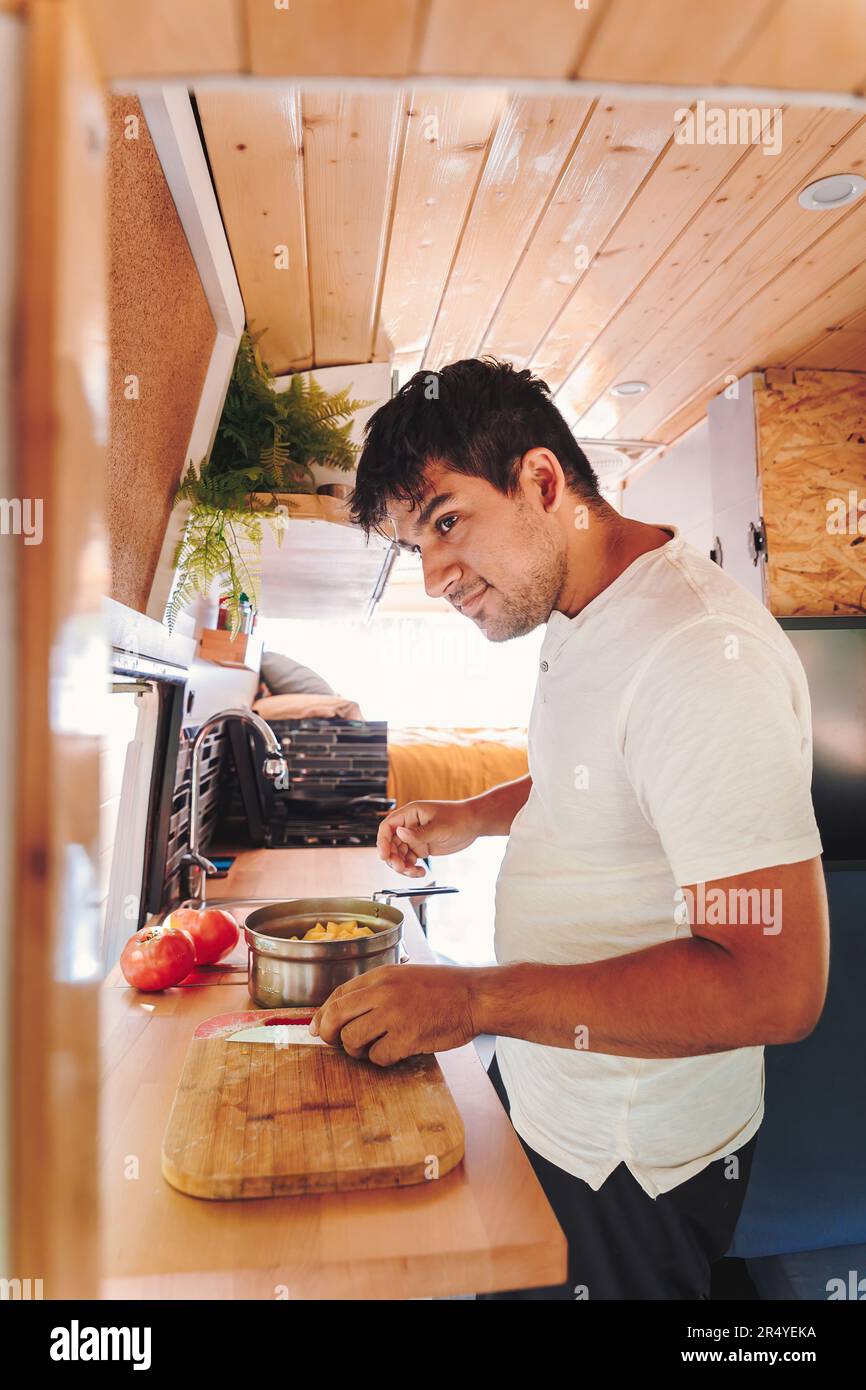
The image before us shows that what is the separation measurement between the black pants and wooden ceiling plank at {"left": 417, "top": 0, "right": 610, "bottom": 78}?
1.16m

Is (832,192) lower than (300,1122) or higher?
higher

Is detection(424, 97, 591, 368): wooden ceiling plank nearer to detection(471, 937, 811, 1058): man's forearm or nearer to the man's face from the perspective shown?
the man's face

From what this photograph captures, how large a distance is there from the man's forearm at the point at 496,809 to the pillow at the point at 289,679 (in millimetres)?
2889

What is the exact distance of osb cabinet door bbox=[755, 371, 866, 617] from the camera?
307cm

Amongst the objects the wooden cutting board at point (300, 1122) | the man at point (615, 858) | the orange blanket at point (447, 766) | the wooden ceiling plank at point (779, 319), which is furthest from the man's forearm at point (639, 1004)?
the orange blanket at point (447, 766)

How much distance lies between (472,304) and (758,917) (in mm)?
2145

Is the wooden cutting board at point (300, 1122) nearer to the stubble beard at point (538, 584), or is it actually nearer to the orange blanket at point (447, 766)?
the stubble beard at point (538, 584)

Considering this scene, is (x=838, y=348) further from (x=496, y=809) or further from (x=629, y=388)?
(x=496, y=809)

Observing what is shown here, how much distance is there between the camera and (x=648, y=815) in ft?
3.38

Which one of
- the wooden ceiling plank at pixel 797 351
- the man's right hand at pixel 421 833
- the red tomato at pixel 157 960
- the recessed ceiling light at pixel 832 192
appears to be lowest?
the red tomato at pixel 157 960

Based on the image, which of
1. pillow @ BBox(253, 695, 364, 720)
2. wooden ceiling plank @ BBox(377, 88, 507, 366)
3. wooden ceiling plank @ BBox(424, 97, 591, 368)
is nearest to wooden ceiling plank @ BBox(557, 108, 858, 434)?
wooden ceiling plank @ BBox(424, 97, 591, 368)

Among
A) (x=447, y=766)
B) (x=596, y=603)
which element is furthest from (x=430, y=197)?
(x=447, y=766)

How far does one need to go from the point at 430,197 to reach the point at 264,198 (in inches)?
15.4

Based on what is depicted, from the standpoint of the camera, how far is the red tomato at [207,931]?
1559 millimetres
